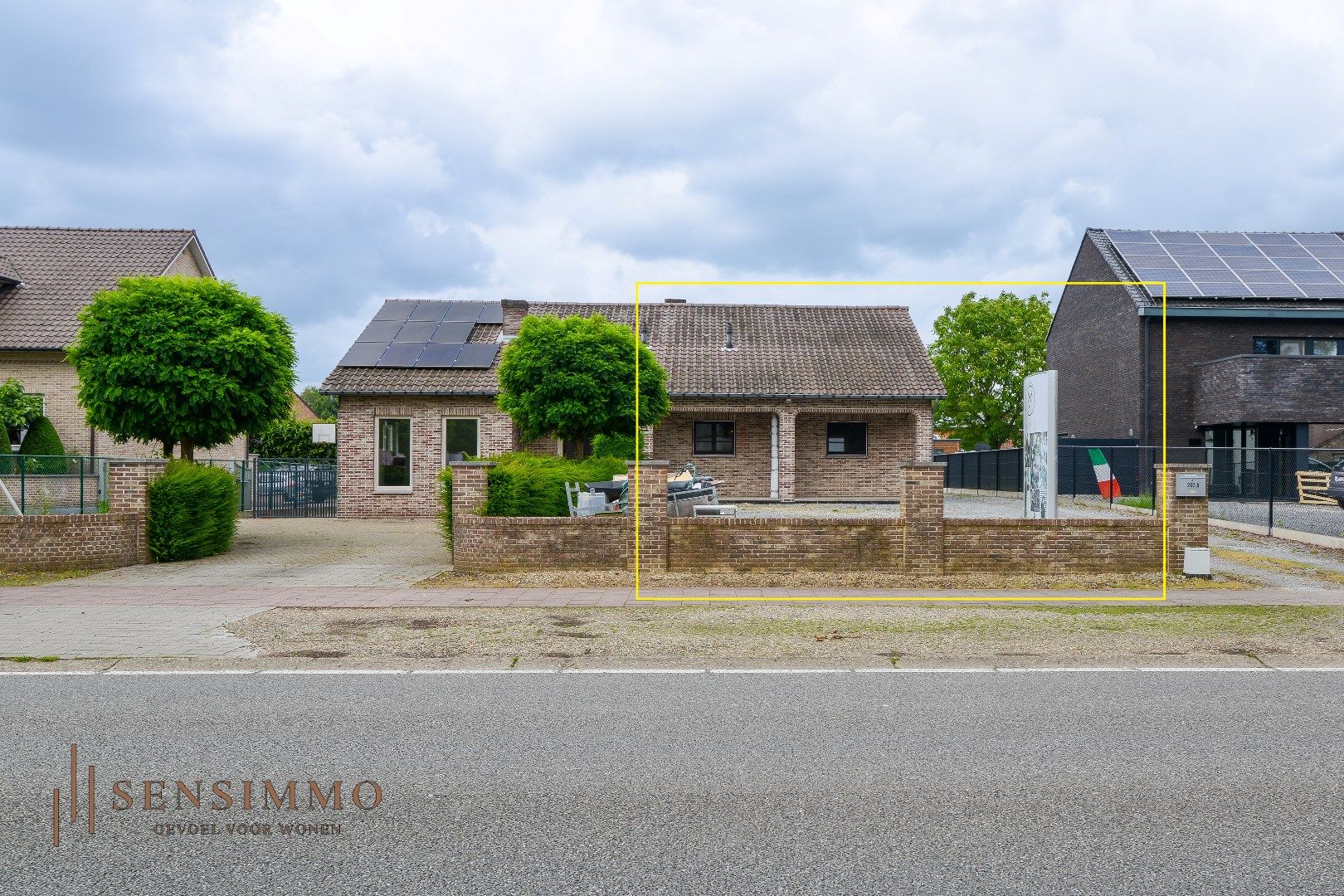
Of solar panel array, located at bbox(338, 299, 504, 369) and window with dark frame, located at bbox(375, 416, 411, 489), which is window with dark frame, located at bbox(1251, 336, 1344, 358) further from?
window with dark frame, located at bbox(375, 416, 411, 489)

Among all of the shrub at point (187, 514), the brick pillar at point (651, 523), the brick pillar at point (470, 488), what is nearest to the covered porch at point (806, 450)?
the shrub at point (187, 514)

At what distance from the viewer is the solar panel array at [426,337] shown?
26.2 metres

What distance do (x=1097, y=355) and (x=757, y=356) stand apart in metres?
13.3

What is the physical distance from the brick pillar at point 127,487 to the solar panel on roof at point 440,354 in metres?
11.4

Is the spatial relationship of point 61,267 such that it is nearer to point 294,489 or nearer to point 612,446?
point 294,489

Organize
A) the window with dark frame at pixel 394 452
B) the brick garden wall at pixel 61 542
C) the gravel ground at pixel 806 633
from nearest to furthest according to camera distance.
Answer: the gravel ground at pixel 806 633
the brick garden wall at pixel 61 542
the window with dark frame at pixel 394 452

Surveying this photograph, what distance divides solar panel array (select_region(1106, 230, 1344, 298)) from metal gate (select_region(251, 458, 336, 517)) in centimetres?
2462

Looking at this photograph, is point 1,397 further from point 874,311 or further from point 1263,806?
point 1263,806

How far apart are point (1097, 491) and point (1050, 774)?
28395mm

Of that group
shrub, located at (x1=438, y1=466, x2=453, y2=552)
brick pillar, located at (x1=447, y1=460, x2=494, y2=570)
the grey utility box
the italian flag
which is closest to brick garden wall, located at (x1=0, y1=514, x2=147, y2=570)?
shrub, located at (x1=438, y1=466, x2=453, y2=552)

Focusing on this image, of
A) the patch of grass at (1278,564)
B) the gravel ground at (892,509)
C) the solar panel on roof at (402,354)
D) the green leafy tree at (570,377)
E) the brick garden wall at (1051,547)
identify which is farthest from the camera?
the solar panel on roof at (402,354)

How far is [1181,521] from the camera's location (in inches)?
517

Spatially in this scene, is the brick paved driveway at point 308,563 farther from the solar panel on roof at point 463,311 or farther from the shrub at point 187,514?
the solar panel on roof at point 463,311

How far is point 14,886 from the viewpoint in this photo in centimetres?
368
